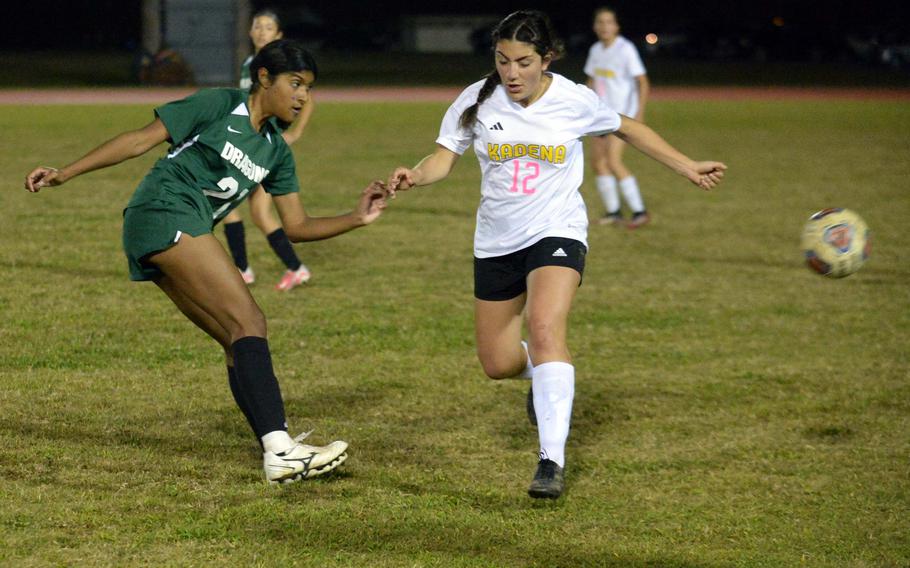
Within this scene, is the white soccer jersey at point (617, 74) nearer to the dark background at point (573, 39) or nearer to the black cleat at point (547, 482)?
the black cleat at point (547, 482)

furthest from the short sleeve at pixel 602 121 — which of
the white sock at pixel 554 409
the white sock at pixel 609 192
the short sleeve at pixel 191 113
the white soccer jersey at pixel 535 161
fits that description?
the white sock at pixel 609 192

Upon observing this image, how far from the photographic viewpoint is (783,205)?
1611 cm

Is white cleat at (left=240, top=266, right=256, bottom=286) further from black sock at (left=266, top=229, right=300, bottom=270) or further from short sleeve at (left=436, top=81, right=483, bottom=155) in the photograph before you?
short sleeve at (left=436, top=81, right=483, bottom=155)

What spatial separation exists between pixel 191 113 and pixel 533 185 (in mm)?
1594

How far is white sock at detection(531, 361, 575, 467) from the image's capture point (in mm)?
5602

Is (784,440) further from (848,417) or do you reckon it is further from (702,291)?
(702,291)

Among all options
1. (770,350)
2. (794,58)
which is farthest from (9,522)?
(794,58)

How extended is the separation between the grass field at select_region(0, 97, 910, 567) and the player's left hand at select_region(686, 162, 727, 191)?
137 centimetres

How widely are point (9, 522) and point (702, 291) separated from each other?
690cm

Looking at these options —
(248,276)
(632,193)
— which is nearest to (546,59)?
(248,276)

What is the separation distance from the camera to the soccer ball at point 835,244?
6969 mm

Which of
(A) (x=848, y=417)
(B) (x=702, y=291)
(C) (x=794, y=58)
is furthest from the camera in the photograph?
(C) (x=794, y=58)

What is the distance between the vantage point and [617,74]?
1408 centimetres

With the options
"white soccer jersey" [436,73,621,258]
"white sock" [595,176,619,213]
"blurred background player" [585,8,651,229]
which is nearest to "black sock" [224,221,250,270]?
"white soccer jersey" [436,73,621,258]
